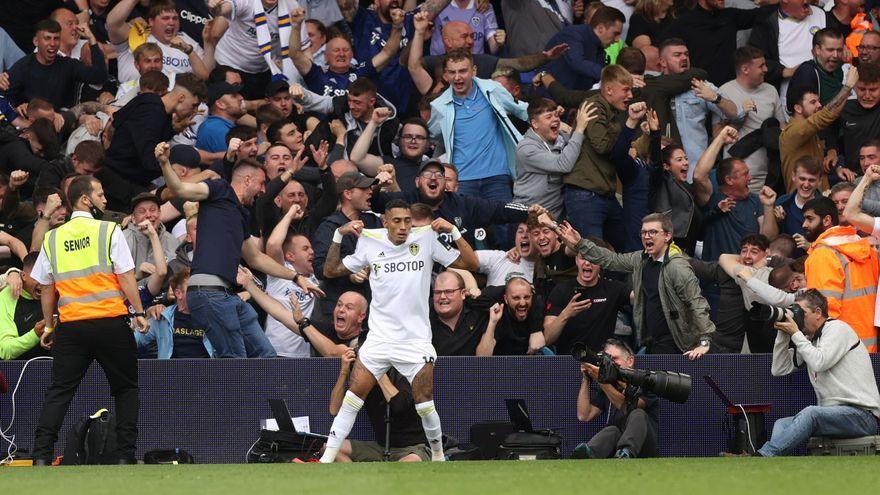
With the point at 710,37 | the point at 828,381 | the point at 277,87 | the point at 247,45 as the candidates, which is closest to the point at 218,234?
the point at 277,87

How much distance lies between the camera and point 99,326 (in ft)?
35.6

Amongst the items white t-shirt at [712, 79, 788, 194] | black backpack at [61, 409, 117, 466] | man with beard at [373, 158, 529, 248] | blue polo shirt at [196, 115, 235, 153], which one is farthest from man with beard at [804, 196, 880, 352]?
blue polo shirt at [196, 115, 235, 153]

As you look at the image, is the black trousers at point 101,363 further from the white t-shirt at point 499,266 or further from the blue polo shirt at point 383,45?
the blue polo shirt at point 383,45

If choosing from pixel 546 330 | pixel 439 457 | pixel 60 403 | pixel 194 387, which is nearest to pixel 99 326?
pixel 60 403

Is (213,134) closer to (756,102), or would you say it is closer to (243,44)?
(243,44)

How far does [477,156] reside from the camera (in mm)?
14656

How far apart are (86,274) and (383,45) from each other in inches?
254

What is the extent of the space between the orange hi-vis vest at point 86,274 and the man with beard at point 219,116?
4.16 m

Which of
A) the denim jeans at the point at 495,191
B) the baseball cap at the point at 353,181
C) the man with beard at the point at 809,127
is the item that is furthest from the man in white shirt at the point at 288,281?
the man with beard at the point at 809,127

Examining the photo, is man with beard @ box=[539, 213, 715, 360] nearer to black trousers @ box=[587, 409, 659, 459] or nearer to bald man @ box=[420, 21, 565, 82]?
black trousers @ box=[587, 409, 659, 459]

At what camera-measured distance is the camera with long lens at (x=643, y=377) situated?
11.0 m

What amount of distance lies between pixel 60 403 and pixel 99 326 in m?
0.62

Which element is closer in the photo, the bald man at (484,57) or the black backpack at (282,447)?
the black backpack at (282,447)

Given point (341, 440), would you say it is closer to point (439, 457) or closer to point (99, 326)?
point (439, 457)
